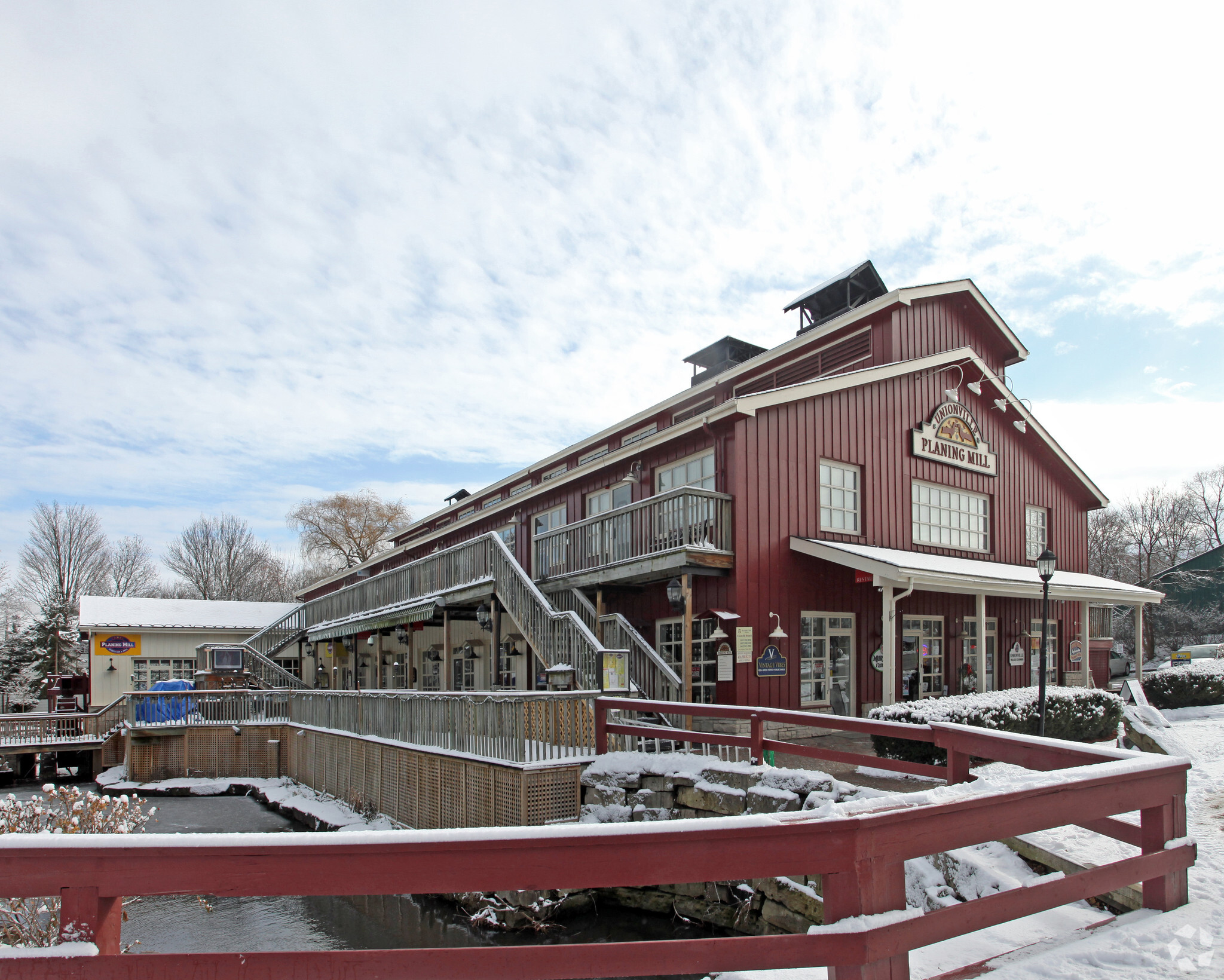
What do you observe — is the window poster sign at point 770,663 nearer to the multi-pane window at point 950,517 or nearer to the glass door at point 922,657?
the glass door at point 922,657

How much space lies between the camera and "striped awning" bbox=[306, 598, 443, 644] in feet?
57.9

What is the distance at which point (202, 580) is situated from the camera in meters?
59.6

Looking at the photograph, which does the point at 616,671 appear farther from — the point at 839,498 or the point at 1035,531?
the point at 1035,531

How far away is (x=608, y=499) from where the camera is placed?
714 inches

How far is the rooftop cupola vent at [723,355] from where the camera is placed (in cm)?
2219

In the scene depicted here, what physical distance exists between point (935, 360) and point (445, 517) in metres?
18.8

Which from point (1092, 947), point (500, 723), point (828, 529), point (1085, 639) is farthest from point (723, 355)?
point (1092, 947)

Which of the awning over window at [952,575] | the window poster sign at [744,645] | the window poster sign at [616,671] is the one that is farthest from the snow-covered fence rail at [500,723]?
the awning over window at [952,575]

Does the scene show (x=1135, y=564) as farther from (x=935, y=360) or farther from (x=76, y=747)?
(x=76, y=747)

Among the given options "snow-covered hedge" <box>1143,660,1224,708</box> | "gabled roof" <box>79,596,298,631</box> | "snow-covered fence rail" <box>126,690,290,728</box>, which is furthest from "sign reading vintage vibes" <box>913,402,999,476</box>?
"gabled roof" <box>79,596,298,631</box>

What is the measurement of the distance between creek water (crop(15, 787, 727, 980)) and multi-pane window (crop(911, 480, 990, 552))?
1058cm

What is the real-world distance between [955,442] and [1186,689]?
758cm

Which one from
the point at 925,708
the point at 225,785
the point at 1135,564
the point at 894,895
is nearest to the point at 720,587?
the point at 925,708

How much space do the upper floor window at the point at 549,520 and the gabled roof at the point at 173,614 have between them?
11.9 metres
